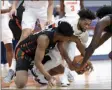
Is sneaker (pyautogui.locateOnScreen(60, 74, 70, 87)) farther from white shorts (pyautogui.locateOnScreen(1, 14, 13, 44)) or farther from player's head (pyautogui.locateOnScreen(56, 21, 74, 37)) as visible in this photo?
white shorts (pyautogui.locateOnScreen(1, 14, 13, 44))

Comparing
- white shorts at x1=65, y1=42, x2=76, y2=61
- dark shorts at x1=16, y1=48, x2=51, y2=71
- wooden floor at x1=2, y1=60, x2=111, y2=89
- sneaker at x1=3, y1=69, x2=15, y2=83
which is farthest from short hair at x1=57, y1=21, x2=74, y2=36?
sneaker at x1=3, y1=69, x2=15, y2=83

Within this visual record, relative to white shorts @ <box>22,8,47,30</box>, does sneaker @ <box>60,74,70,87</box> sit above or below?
below

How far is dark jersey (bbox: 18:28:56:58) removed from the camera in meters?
3.14

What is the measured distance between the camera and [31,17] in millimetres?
3510

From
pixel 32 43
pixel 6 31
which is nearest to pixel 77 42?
pixel 32 43

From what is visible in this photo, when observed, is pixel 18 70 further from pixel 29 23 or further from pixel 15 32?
pixel 15 32

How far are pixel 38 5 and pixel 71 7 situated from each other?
0.61 m

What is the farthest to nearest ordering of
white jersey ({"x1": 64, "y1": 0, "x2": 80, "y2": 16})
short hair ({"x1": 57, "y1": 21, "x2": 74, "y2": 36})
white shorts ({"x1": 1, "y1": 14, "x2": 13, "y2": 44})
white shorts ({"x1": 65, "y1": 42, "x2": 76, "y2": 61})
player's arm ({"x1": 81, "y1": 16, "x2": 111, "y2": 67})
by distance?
white shorts ({"x1": 1, "y1": 14, "x2": 13, "y2": 44}), white jersey ({"x1": 64, "y1": 0, "x2": 80, "y2": 16}), white shorts ({"x1": 65, "y1": 42, "x2": 76, "y2": 61}), short hair ({"x1": 57, "y1": 21, "x2": 74, "y2": 36}), player's arm ({"x1": 81, "y1": 16, "x2": 111, "y2": 67})

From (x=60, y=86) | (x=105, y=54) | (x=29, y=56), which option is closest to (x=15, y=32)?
(x=29, y=56)

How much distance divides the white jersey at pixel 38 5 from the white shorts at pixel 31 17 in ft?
0.08

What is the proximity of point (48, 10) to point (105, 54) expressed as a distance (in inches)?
74.5

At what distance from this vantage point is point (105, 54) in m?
5.13

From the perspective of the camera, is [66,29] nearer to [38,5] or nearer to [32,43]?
[32,43]

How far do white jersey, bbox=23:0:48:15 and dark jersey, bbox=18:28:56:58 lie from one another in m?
0.37
